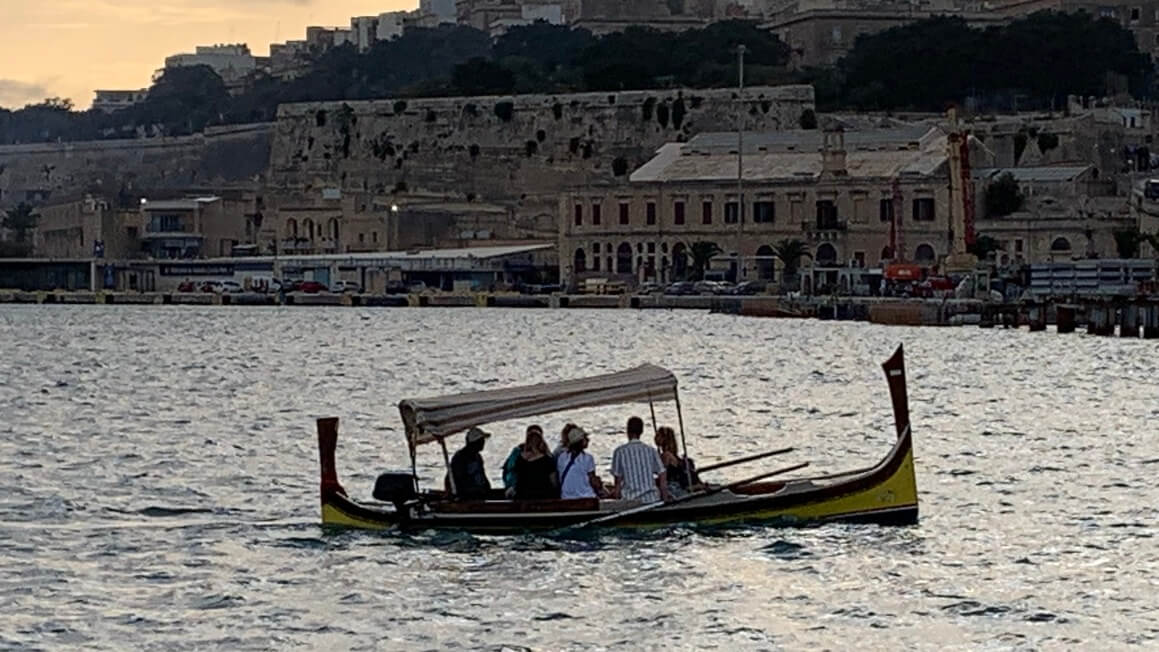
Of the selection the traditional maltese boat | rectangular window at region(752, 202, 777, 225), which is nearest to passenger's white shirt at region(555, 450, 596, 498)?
the traditional maltese boat

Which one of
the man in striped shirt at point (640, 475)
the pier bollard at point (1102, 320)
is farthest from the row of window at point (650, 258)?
the man in striped shirt at point (640, 475)

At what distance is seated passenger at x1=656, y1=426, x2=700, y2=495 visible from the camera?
26734 mm

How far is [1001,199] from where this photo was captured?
105 meters

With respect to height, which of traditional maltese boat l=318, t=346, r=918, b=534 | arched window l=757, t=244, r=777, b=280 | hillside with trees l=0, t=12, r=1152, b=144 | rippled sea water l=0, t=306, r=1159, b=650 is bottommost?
rippled sea water l=0, t=306, r=1159, b=650

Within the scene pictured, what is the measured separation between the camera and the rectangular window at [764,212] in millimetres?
107562

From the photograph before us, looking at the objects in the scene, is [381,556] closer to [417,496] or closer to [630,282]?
[417,496]

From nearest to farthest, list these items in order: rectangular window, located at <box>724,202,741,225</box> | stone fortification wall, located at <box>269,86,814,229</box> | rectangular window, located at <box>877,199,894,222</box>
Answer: rectangular window, located at <box>877,199,894,222</box>
rectangular window, located at <box>724,202,741,225</box>
stone fortification wall, located at <box>269,86,814,229</box>

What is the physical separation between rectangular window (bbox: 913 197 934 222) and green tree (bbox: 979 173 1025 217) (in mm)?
2710

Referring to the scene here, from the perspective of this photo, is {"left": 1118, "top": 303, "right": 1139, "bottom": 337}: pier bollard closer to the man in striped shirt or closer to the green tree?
the green tree

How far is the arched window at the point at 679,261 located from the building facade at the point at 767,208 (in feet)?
0.14

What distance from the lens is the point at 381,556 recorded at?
25969 mm

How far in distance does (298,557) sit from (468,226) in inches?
3889

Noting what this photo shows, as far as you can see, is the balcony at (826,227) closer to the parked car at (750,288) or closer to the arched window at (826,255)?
the arched window at (826,255)

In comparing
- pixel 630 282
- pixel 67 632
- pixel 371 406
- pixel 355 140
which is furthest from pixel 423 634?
pixel 355 140
